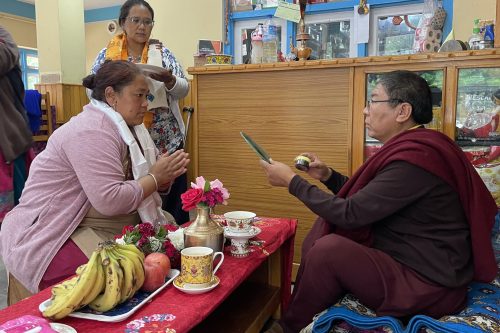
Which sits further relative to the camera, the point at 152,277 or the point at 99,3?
the point at 99,3

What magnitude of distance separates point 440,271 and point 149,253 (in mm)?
866

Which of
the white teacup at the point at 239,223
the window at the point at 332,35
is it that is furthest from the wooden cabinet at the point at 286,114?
the window at the point at 332,35

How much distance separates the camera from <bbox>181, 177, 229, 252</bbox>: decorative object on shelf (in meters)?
1.33

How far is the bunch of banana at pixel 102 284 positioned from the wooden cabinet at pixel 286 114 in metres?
1.45

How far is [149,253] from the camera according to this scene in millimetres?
1252

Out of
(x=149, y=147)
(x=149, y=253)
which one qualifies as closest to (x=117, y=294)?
(x=149, y=253)

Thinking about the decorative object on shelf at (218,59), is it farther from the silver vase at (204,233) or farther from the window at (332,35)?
the window at (332,35)

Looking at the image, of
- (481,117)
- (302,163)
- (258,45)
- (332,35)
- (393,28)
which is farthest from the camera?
(332,35)

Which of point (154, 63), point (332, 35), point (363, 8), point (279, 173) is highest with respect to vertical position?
point (363, 8)

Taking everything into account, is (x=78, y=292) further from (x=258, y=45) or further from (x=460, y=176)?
(x=258, y=45)

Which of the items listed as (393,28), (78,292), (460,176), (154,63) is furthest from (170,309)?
(393,28)

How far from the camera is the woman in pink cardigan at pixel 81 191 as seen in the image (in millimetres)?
1425

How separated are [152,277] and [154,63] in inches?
60.0

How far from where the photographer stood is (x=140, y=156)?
160 cm
